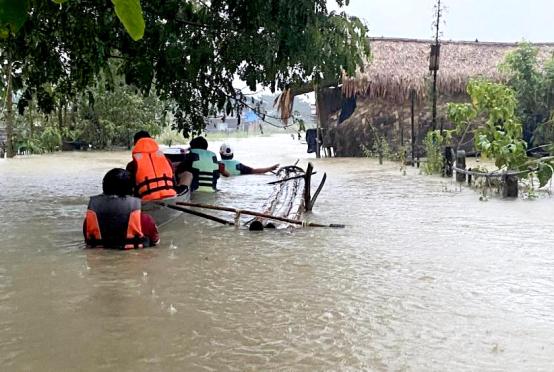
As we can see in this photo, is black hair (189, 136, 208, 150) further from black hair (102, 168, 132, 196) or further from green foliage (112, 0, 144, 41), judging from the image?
green foliage (112, 0, 144, 41)

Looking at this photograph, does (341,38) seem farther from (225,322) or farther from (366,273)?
(225,322)

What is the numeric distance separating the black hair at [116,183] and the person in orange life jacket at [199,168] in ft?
12.2

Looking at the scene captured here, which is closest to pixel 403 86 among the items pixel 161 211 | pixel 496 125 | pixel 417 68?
pixel 417 68

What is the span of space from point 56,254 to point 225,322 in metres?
2.85

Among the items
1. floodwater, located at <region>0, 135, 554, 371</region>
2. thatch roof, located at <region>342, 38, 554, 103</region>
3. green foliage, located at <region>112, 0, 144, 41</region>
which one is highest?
thatch roof, located at <region>342, 38, 554, 103</region>

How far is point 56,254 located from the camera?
6273 millimetres

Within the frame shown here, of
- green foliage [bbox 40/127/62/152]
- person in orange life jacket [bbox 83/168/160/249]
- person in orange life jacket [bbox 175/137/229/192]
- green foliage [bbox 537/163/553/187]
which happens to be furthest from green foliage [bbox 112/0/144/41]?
green foliage [bbox 40/127/62/152]

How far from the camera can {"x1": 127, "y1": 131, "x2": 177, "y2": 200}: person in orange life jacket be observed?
24.9 feet

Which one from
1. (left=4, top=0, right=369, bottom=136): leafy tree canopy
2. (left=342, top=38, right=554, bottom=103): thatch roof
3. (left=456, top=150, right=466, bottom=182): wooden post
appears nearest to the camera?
(left=4, top=0, right=369, bottom=136): leafy tree canopy

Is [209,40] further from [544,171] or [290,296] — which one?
[544,171]

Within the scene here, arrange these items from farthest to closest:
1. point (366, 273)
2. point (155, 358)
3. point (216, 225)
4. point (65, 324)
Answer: point (216, 225) < point (366, 273) < point (65, 324) < point (155, 358)

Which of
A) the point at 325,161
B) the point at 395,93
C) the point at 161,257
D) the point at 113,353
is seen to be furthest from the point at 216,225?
the point at 395,93

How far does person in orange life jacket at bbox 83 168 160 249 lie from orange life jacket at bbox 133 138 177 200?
118 cm

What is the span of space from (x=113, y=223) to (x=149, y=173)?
1.54m
